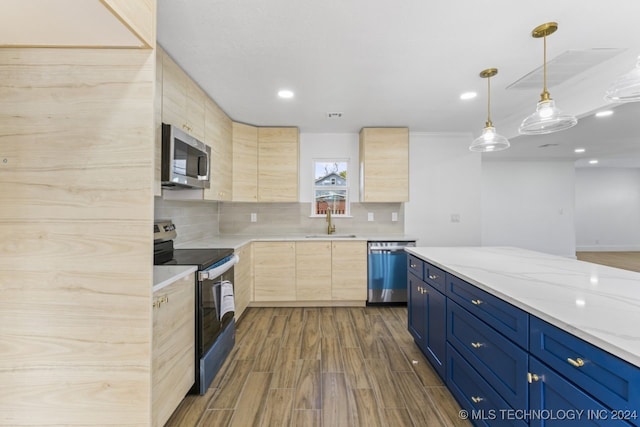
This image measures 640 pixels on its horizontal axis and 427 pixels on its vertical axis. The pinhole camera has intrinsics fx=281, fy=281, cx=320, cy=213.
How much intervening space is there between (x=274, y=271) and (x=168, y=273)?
1.98 metres

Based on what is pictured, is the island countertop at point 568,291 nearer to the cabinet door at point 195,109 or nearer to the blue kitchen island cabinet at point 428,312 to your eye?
the blue kitchen island cabinet at point 428,312

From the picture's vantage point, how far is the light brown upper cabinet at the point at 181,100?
1988 mm

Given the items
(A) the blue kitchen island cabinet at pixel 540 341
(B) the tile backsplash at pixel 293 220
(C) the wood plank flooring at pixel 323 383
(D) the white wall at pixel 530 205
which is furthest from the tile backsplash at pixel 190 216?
(D) the white wall at pixel 530 205

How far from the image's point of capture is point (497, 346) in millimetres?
1350

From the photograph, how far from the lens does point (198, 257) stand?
2.13 m

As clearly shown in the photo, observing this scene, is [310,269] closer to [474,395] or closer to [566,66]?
[474,395]

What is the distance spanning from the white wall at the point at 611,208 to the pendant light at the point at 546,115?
8.57m

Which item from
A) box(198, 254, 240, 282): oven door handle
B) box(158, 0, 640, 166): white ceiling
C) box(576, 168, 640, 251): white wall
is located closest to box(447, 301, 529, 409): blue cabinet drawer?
box(198, 254, 240, 282): oven door handle

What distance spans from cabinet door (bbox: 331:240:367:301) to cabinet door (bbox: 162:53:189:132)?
2.20 m

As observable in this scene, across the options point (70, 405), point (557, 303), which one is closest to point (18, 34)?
point (70, 405)

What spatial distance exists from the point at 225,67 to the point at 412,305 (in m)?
2.56

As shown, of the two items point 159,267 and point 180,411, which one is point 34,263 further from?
point 180,411

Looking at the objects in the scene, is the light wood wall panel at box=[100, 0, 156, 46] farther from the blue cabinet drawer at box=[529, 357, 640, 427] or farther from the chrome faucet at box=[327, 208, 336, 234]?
the chrome faucet at box=[327, 208, 336, 234]

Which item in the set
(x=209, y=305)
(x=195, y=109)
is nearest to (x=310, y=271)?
(x=209, y=305)
